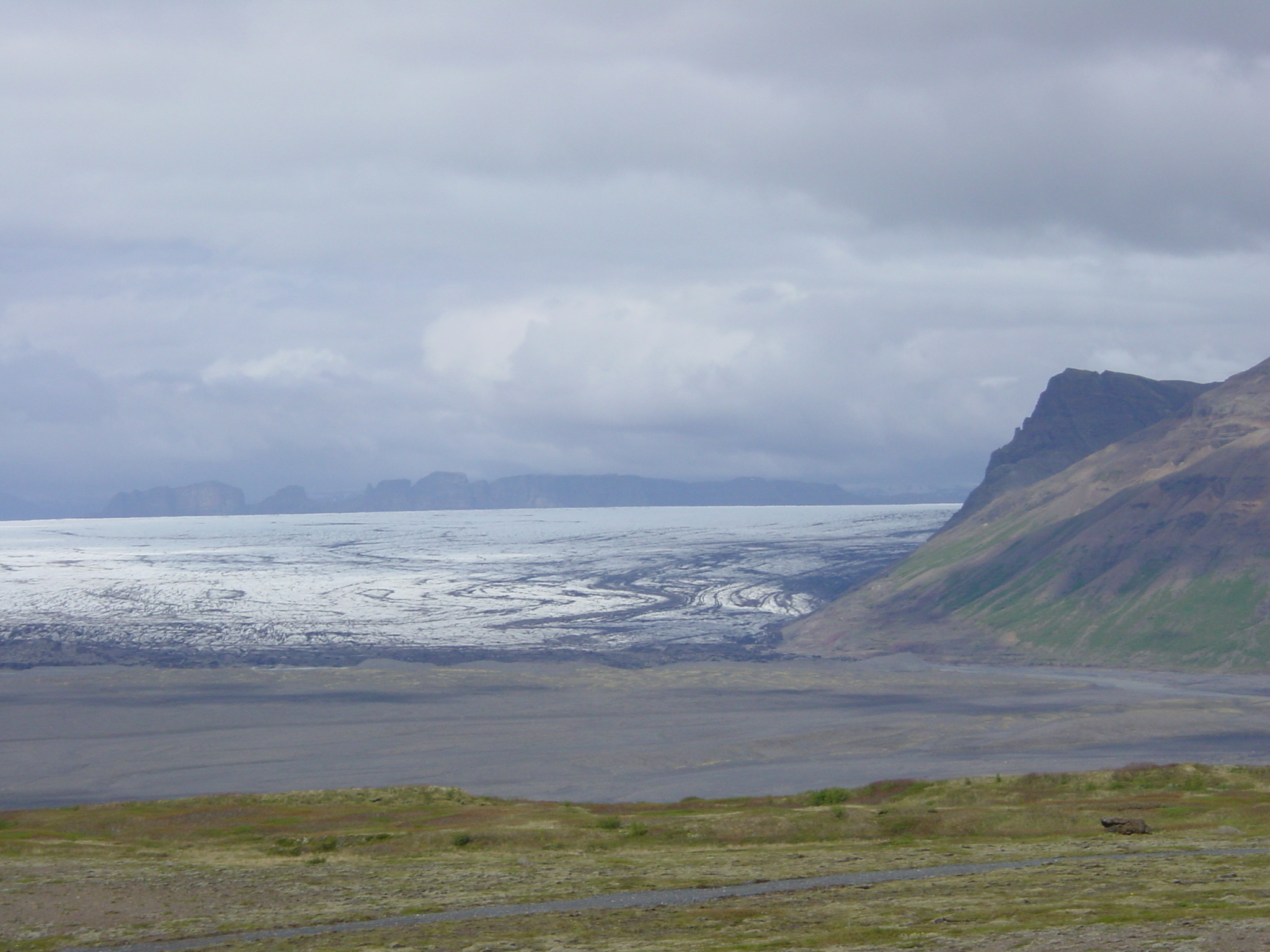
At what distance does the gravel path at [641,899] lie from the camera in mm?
31875

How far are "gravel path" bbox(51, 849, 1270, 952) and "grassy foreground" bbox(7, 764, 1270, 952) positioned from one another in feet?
2.51

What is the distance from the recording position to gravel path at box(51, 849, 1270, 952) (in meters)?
31.9

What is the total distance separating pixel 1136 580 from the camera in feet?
541

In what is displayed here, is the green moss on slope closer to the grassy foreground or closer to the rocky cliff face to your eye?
the rocky cliff face

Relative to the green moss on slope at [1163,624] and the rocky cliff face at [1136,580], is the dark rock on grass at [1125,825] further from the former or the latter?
the rocky cliff face at [1136,580]

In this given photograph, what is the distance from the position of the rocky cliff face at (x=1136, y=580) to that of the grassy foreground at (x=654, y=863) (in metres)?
92.8

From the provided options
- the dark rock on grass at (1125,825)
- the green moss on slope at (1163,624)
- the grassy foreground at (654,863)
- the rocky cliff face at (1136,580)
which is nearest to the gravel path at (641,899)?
the grassy foreground at (654,863)

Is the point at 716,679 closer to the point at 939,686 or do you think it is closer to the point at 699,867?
the point at 939,686

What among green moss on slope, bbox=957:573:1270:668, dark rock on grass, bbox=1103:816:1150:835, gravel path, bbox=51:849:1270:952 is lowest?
green moss on slope, bbox=957:573:1270:668

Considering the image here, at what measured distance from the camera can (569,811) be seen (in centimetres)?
6106

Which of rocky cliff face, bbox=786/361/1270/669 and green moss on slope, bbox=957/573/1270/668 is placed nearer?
green moss on slope, bbox=957/573/1270/668

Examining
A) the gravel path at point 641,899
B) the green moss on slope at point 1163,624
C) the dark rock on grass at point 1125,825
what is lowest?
the green moss on slope at point 1163,624

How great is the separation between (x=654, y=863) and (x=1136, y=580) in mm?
144781

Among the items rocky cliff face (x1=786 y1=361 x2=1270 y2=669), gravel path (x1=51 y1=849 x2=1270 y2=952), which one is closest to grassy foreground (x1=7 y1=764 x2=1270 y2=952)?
gravel path (x1=51 y1=849 x2=1270 y2=952)
